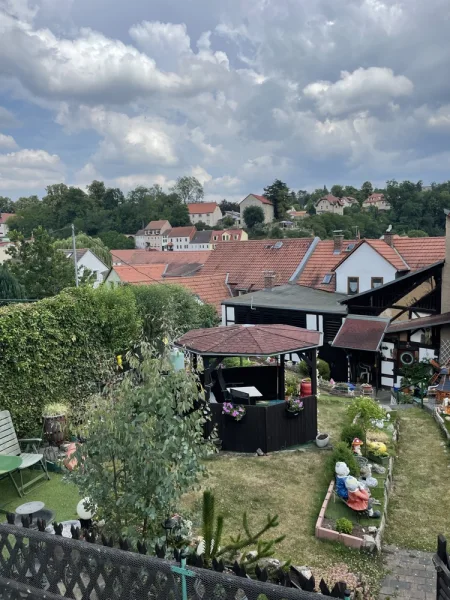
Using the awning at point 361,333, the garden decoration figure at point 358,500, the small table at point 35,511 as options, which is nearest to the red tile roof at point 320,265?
the awning at point 361,333

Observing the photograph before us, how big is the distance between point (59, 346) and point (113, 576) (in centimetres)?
709

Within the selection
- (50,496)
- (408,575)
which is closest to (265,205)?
(50,496)

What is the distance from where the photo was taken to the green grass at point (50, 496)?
7043mm

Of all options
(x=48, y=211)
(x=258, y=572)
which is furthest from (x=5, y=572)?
(x=48, y=211)

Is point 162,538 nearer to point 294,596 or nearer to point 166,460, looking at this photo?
point 166,460

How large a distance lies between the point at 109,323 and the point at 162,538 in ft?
25.1

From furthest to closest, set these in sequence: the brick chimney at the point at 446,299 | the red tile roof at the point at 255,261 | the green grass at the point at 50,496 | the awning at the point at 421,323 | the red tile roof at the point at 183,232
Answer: the red tile roof at the point at 183,232, the red tile roof at the point at 255,261, the brick chimney at the point at 446,299, the awning at the point at 421,323, the green grass at the point at 50,496

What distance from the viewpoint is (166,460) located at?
14.3 feet

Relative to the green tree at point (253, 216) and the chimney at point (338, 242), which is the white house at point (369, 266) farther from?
the green tree at point (253, 216)

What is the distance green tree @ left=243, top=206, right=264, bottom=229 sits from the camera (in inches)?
4087

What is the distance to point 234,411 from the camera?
32.0 feet

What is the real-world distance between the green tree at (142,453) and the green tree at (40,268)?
60.2ft

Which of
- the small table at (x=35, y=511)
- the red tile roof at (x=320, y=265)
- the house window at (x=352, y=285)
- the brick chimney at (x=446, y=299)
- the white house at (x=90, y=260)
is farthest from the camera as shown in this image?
the white house at (x=90, y=260)

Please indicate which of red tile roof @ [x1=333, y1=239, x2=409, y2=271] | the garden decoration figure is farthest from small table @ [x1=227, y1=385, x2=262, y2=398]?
red tile roof @ [x1=333, y1=239, x2=409, y2=271]
